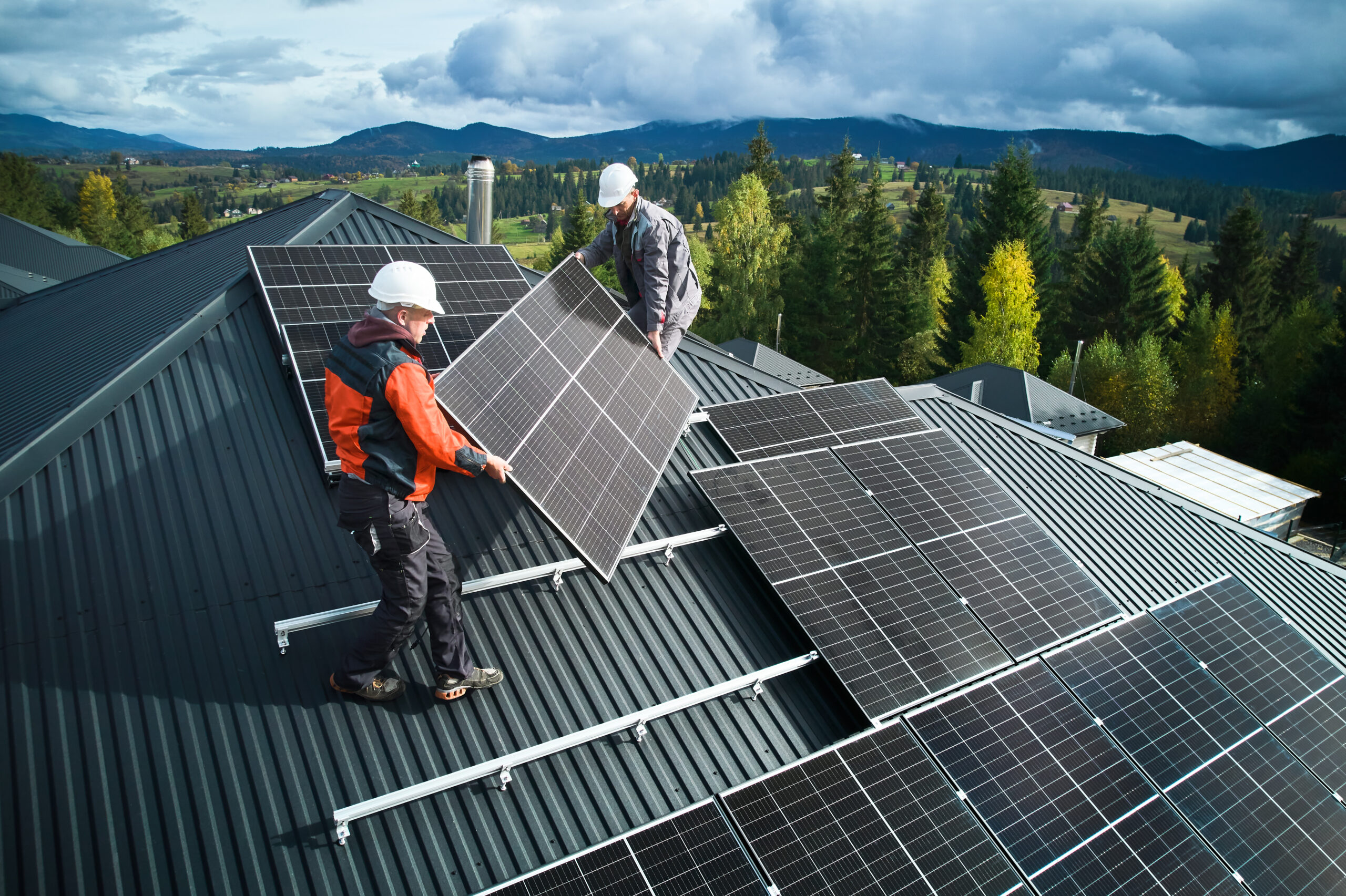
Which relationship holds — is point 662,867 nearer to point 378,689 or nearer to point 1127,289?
point 378,689

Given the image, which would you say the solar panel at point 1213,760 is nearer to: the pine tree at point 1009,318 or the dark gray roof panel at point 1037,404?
the dark gray roof panel at point 1037,404

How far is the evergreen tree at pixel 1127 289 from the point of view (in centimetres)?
5259

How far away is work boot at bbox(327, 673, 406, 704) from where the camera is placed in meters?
6.04

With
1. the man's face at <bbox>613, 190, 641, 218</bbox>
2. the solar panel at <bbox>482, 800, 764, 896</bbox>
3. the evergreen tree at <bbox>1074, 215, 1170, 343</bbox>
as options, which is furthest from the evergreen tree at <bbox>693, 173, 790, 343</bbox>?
the solar panel at <bbox>482, 800, 764, 896</bbox>

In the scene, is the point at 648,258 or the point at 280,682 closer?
the point at 280,682

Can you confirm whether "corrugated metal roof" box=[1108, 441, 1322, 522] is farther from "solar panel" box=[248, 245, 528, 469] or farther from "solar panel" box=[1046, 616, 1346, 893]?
"solar panel" box=[248, 245, 528, 469]

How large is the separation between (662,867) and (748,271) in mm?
54584

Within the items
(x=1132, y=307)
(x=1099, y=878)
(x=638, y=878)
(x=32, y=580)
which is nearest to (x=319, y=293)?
(x=32, y=580)

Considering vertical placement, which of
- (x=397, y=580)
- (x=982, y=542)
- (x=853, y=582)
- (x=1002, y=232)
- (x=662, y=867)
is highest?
(x=397, y=580)

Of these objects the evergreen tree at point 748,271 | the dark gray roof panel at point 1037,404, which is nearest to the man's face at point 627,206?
the dark gray roof panel at point 1037,404

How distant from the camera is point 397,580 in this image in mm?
5770

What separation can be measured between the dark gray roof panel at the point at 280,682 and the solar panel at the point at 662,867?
1.24ft

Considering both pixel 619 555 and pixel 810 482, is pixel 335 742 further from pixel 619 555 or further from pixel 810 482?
pixel 810 482

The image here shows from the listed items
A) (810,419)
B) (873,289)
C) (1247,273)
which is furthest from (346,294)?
(1247,273)
